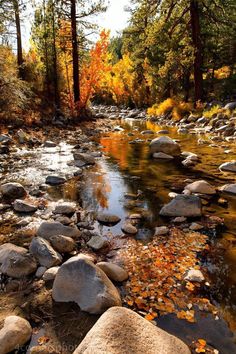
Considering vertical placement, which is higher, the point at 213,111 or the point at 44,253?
the point at 213,111

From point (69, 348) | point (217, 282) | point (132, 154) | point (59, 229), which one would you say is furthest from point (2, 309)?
point (132, 154)

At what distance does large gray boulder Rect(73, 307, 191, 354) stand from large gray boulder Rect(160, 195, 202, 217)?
265 centimetres

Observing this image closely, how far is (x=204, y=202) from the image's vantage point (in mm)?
5453

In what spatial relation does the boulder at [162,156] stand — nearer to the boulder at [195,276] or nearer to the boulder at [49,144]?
the boulder at [49,144]

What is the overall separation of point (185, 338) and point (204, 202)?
317 cm

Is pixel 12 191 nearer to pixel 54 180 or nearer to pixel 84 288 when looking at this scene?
pixel 54 180

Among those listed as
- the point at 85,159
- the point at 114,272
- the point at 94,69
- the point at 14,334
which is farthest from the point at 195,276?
the point at 94,69

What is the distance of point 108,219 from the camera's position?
4.82 metres

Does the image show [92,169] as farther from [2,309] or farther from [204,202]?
[2,309]

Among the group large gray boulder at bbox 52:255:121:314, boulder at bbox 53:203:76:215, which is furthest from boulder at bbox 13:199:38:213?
large gray boulder at bbox 52:255:121:314

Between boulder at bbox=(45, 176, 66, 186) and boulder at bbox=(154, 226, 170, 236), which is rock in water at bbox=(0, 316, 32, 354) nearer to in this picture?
boulder at bbox=(154, 226, 170, 236)

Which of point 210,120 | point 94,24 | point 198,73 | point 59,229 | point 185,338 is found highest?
point 94,24

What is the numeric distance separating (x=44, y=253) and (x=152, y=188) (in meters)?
3.22

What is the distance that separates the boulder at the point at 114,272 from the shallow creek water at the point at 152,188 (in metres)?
0.68
